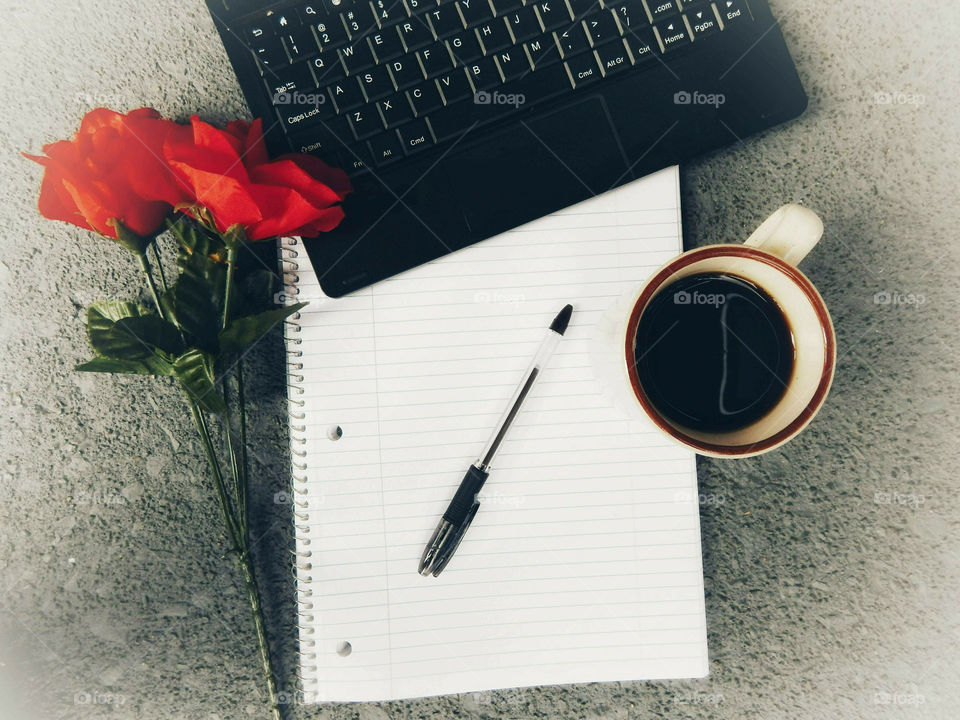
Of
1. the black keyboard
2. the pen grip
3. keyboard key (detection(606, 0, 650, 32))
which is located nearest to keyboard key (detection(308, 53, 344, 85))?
the black keyboard

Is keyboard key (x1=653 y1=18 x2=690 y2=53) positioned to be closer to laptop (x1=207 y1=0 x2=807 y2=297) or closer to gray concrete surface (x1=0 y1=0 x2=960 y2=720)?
laptop (x1=207 y1=0 x2=807 y2=297)

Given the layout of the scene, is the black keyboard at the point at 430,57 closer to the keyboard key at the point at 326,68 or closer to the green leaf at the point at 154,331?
the keyboard key at the point at 326,68

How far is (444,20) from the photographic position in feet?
1.53

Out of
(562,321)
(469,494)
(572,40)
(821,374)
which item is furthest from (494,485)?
(572,40)

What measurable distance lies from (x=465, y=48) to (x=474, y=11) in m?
0.03

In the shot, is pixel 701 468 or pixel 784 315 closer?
pixel 784 315

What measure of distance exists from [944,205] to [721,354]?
0.88ft

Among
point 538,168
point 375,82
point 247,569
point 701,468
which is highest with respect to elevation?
point 375,82

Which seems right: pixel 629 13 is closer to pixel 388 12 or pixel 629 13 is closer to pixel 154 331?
pixel 388 12

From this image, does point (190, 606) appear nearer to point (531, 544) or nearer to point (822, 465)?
point (531, 544)

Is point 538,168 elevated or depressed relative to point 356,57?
depressed

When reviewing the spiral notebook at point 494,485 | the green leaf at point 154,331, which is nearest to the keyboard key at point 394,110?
the spiral notebook at point 494,485

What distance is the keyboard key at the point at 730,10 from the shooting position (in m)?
0.47

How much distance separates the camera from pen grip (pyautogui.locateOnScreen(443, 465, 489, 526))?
0.49m
